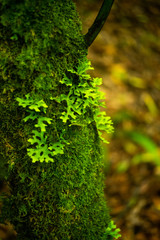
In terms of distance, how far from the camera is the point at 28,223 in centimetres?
138

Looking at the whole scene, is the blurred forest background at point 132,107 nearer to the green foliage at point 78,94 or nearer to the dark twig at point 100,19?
the dark twig at point 100,19

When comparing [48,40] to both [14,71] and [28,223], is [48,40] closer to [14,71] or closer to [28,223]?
[14,71]

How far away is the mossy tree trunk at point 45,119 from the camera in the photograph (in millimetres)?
1282

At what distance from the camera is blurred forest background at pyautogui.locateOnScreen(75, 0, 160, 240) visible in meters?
3.47

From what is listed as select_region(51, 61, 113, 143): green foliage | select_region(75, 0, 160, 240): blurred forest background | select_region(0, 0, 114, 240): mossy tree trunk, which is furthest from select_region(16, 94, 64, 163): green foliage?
select_region(75, 0, 160, 240): blurred forest background

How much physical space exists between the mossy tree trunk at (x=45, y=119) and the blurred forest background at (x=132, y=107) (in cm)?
146

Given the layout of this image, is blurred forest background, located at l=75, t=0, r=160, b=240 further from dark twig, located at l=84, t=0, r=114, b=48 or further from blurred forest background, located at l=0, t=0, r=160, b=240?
dark twig, located at l=84, t=0, r=114, b=48

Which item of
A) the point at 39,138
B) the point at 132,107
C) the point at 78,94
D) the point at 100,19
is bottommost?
the point at 39,138

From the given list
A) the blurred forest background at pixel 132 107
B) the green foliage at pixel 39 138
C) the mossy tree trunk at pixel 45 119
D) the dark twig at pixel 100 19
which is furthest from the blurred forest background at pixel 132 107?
the green foliage at pixel 39 138

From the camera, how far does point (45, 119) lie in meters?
1.31

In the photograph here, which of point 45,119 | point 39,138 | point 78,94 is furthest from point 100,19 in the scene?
point 39,138

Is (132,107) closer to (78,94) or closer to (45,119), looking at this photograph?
(78,94)

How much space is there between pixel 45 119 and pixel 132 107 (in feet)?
13.1

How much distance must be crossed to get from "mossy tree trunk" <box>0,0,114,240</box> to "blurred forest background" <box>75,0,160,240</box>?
146 centimetres
